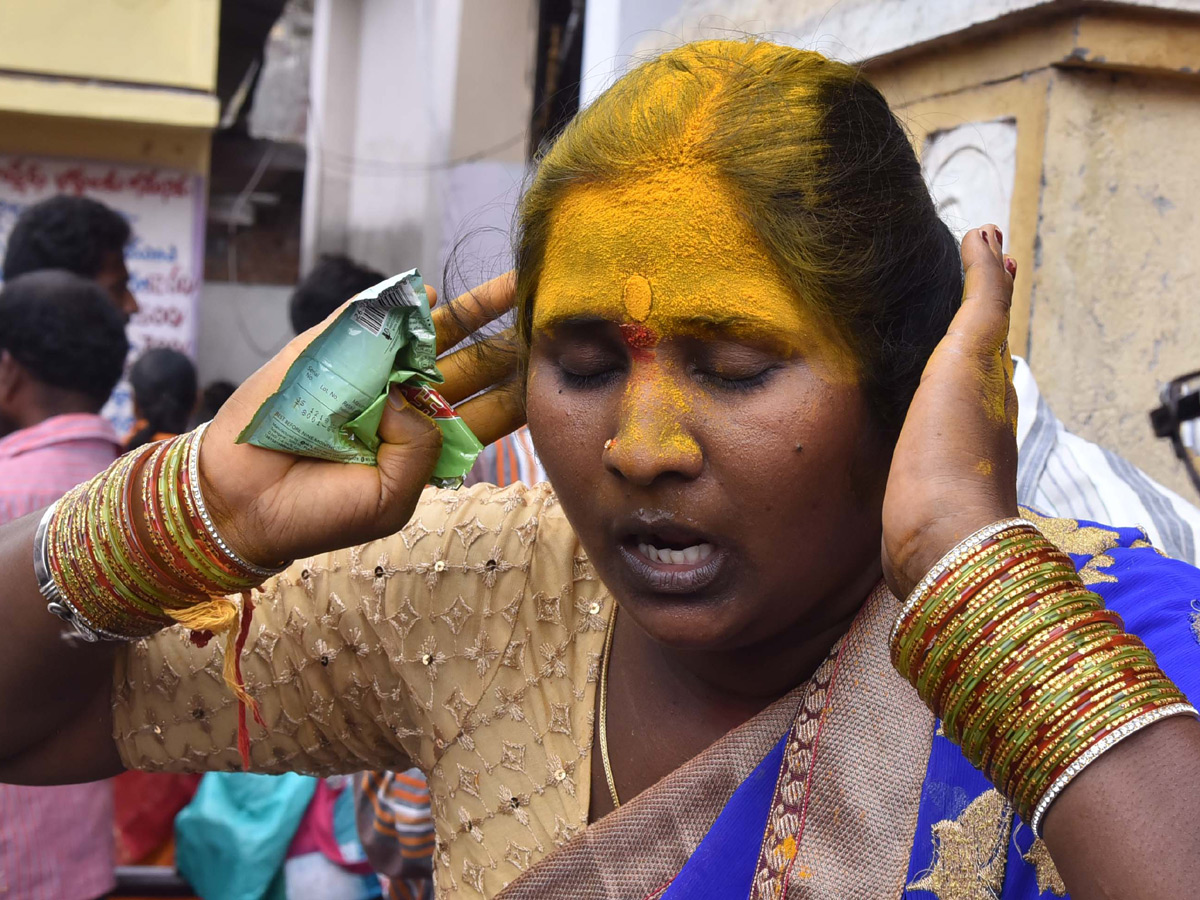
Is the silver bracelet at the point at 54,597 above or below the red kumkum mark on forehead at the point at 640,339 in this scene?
below

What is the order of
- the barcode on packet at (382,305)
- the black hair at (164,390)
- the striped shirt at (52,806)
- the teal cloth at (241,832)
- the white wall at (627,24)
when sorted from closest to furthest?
1. the barcode on packet at (382,305)
2. the striped shirt at (52,806)
3. the teal cloth at (241,832)
4. the white wall at (627,24)
5. the black hair at (164,390)

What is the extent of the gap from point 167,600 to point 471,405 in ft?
1.77

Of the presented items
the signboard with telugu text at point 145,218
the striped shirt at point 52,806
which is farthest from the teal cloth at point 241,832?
the signboard with telugu text at point 145,218

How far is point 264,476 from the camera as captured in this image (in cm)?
154

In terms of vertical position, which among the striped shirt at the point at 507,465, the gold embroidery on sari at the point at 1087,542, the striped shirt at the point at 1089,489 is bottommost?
the striped shirt at the point at 507,465

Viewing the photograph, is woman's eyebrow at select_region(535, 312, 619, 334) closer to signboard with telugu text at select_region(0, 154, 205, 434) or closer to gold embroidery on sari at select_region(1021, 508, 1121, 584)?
gold embroidery on sari at select_region(1021, 508, 1121, 584)

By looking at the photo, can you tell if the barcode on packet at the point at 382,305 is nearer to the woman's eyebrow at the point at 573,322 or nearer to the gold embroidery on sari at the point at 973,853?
the woman's eyebrow at the point at 573,322

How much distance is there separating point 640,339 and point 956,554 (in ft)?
1.51

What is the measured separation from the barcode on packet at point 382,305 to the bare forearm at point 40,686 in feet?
1.83

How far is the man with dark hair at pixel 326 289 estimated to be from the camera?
4.19 meters

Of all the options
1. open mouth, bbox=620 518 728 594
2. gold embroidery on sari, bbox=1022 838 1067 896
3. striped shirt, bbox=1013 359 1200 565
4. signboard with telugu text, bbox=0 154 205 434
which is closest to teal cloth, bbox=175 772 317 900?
striped shirt, bbox=1013 359 1200 565

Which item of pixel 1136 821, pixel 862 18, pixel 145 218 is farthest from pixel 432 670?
pixel 145 218

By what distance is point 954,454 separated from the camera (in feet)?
4.15

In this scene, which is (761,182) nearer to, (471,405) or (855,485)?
(855,485)
